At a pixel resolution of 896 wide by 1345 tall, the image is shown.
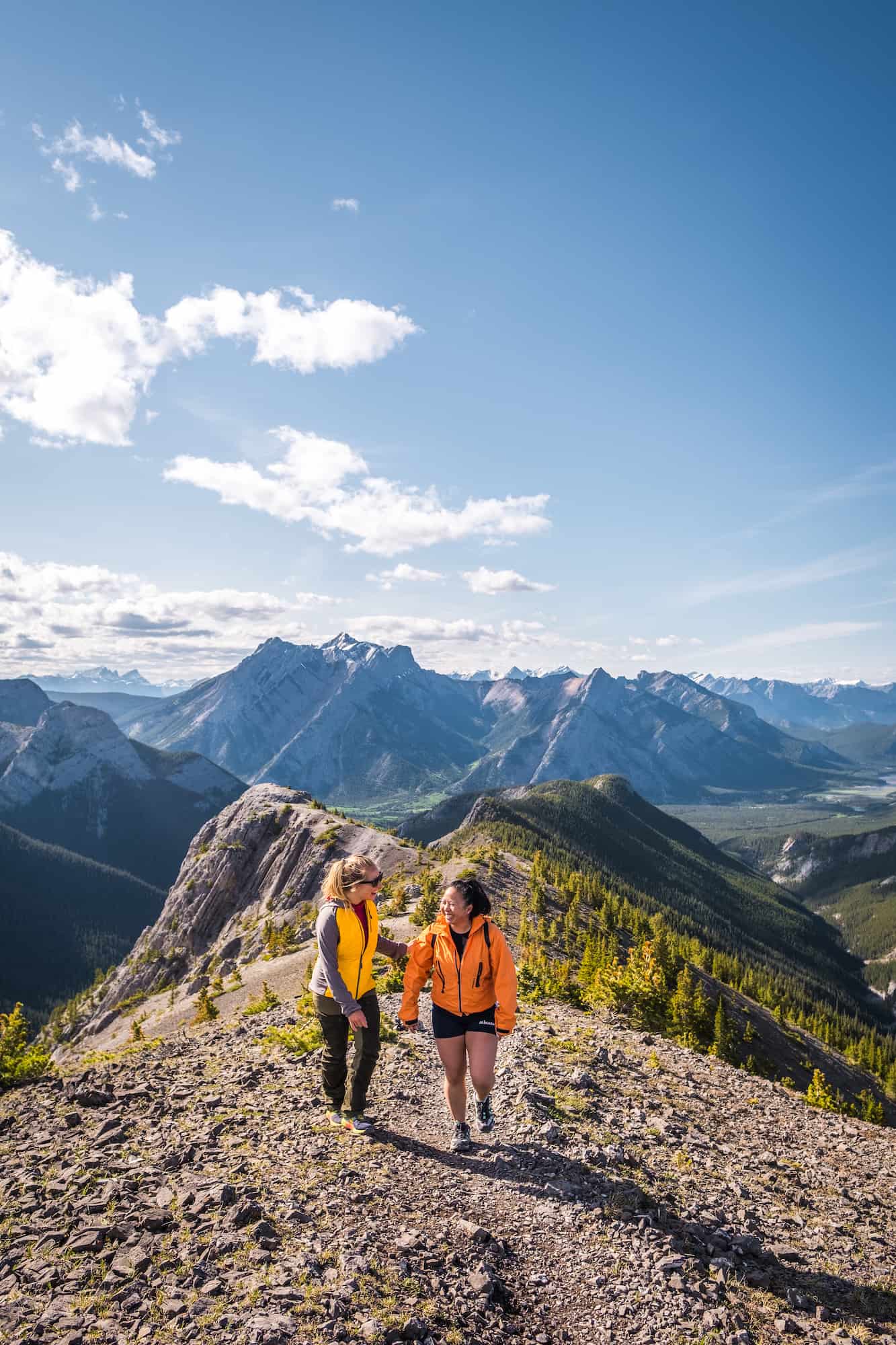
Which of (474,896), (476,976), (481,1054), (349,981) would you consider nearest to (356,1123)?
(481,1054)

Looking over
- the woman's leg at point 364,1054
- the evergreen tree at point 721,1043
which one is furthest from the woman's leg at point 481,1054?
the evergreen tree at point 721,1043

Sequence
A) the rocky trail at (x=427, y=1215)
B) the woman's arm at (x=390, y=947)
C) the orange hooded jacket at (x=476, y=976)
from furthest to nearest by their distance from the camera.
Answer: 1. the woman's arm at (x=390, y=947)
2. the orange hooded jacket at (x=476, y=976)
3. the rocky trail at (x=427, y=1215)

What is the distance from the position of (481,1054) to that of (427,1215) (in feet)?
7.96

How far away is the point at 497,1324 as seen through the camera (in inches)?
267

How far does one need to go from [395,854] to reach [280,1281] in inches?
2134

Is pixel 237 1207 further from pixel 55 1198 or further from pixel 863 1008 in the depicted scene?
pixel 863 1008

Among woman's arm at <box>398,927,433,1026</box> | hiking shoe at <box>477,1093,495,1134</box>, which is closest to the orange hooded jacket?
woman's arm at <box>398,927,433,1026</box>

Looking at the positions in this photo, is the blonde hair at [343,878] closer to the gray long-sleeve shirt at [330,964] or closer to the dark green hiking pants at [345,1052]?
the gray long-sleeve shirt at [330,964]

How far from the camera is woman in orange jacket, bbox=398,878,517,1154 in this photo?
10.2 meters

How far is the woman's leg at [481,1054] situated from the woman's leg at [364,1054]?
159 cm

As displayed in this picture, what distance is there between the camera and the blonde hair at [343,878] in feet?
34.0

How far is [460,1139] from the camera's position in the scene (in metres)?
10.6

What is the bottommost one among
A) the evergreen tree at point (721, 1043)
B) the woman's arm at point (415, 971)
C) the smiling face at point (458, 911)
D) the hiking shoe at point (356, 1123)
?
the evergreen tree at point (721, 1043)

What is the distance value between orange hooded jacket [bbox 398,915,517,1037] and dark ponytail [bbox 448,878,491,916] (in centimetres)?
13
